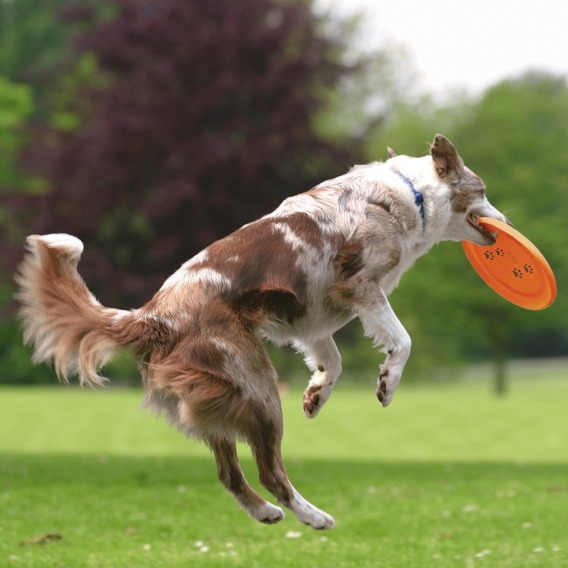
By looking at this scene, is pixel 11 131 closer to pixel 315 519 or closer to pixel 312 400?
pixel 312 400

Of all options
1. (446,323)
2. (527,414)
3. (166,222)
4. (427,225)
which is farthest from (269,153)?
(446,323)

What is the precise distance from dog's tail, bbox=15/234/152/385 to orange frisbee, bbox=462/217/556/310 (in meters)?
2.28

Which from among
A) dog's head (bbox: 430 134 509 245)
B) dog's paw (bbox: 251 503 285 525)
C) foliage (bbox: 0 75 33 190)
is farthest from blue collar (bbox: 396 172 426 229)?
foliage (bbox: 0 75 33 190)

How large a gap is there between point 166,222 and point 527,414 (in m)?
12.0

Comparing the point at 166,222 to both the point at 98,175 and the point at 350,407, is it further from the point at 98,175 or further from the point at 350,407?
the point at 350,407

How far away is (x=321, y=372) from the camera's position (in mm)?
6289

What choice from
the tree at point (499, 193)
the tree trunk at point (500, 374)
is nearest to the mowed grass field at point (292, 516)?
the tree at point (499, 193)

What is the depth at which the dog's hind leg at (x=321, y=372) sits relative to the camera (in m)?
6.24

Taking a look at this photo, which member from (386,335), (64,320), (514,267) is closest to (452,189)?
(514,267)

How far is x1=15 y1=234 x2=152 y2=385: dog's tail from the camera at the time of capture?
5.58 metres

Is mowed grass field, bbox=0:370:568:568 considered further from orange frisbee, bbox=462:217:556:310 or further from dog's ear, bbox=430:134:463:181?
dog's ear, bbox=430:134:463:181

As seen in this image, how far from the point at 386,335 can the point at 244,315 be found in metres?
0.79

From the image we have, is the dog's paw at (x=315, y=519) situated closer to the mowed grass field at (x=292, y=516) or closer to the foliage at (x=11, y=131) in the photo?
the mowed grass field at (x=292, y=516)

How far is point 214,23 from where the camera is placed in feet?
75.0
